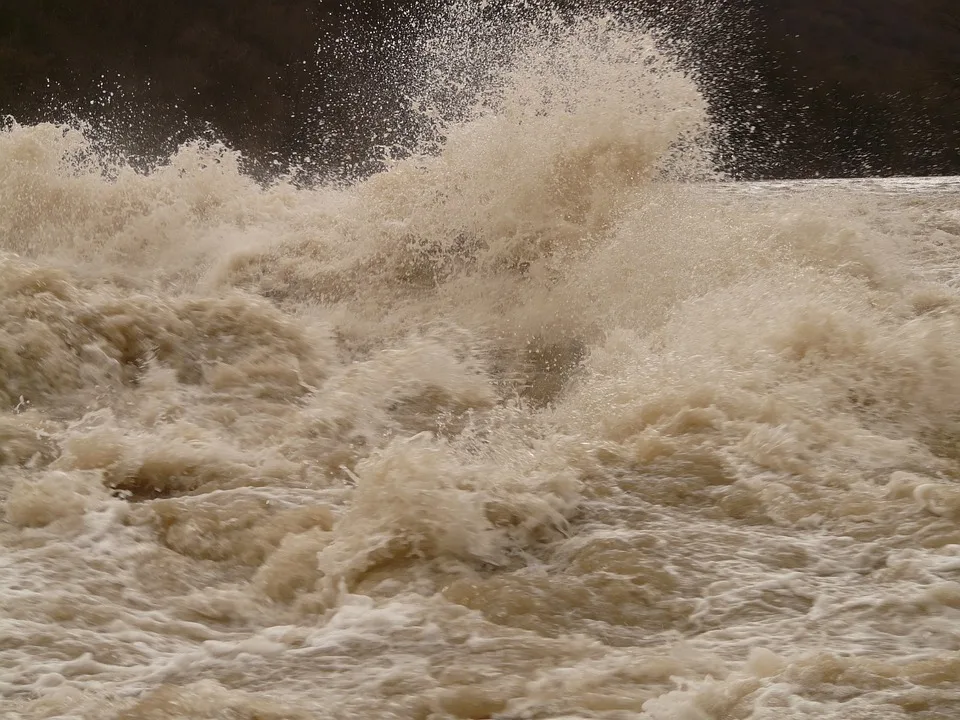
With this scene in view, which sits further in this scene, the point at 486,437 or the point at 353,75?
the point at 353,75

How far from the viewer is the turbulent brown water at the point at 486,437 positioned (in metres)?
1.66

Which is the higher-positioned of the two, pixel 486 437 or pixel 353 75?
pixel 353 75

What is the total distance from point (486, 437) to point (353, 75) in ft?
26.3

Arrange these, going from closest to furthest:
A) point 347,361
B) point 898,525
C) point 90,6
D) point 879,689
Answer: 1. point 879,689
2. point 898,525
3. point 347,361
4. point 90,6

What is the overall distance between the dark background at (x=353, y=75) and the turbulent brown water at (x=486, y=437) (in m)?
4.84

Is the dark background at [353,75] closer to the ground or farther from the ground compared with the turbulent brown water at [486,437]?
farther from the ground

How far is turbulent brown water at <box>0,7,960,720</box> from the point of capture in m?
1.66

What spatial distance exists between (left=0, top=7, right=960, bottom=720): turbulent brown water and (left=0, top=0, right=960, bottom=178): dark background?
15.9ft

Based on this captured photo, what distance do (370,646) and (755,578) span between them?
2.52 feet

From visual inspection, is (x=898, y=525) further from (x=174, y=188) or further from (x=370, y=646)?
(x=174, y=188)

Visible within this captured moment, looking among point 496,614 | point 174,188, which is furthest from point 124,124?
point 496,614

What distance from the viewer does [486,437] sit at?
9.11 feet

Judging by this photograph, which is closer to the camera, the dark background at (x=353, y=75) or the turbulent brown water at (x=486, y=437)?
the turbulent brown water at (x=486, y=437)

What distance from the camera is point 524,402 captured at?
3.12 metres
